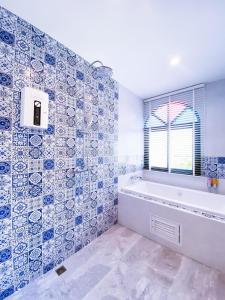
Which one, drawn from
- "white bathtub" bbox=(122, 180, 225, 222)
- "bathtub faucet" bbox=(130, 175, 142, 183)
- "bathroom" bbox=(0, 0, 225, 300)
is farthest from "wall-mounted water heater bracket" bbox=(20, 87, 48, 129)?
"bathtub faucet" bbox=(130, 175, 142, 183)

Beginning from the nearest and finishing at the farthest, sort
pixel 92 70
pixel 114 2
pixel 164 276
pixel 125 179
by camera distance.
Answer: pixel 114 2 → pixel 164 276 → pixel 92 70 → pixel 125 179

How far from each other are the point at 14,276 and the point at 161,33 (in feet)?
8.34

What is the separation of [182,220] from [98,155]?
129cm

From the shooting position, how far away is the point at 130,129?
2896 mm

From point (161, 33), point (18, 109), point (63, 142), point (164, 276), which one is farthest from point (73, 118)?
point (164, 276)

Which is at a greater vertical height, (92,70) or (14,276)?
(92,70)

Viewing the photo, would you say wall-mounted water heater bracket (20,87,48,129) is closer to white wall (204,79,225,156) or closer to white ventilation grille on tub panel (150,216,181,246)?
white ventilation grille on tub panel (150,216,181,246)

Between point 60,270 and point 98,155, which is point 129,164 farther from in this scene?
point 60,270

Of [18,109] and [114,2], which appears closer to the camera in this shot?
[114,2]

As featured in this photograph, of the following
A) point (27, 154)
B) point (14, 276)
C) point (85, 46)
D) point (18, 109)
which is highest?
point (85, 46)

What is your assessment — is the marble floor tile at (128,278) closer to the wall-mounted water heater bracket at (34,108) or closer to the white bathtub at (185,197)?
the white bathtub at (185,197)

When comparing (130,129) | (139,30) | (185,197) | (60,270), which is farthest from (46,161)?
(185,197)

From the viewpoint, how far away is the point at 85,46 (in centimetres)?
171

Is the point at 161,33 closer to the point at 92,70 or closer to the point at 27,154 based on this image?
the point at 92,70
